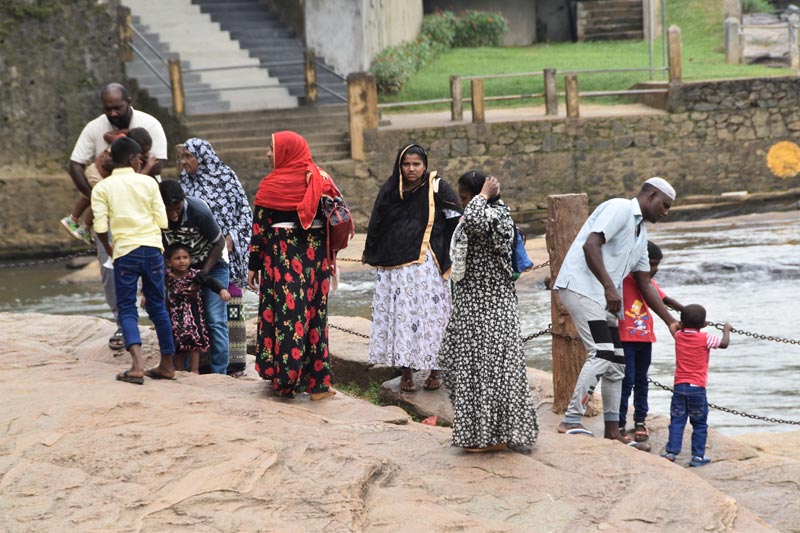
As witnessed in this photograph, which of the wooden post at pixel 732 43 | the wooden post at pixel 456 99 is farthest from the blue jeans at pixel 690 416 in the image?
the wooden post at pixel 732 43

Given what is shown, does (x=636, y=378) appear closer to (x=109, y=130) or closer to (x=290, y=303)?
(x=290, y=303)

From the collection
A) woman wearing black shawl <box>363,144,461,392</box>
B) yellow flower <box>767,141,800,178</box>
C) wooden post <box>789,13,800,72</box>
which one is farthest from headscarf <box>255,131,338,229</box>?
wooden post <box>789,13,800,72</box>

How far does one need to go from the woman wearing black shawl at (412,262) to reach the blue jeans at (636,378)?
1212 mm

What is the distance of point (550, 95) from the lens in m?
20.7

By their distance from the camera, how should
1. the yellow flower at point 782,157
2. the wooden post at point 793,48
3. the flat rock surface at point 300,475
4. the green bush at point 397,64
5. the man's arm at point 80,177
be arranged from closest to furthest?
1. the flat rock surface at point 300,475
2. the man's arm at point 80,177
3. the yellow flower at point 782,157
4. the green bush at point 397,64
5. the wooden post at point 793,48

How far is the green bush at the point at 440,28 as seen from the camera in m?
28.5

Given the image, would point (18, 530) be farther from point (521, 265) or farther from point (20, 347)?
point (20, 347)

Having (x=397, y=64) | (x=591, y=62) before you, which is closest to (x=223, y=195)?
(x=397, y=64)

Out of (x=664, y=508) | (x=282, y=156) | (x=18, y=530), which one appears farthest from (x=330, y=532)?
(x=282, y=156)

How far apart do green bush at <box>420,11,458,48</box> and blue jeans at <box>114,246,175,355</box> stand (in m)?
22.3

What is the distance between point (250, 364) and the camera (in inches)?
349

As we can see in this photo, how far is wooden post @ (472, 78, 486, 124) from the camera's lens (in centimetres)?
1955

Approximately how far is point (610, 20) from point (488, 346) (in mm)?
25052

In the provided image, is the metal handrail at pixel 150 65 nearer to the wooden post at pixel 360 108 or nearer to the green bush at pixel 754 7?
the wooden post at pixel 360 108
